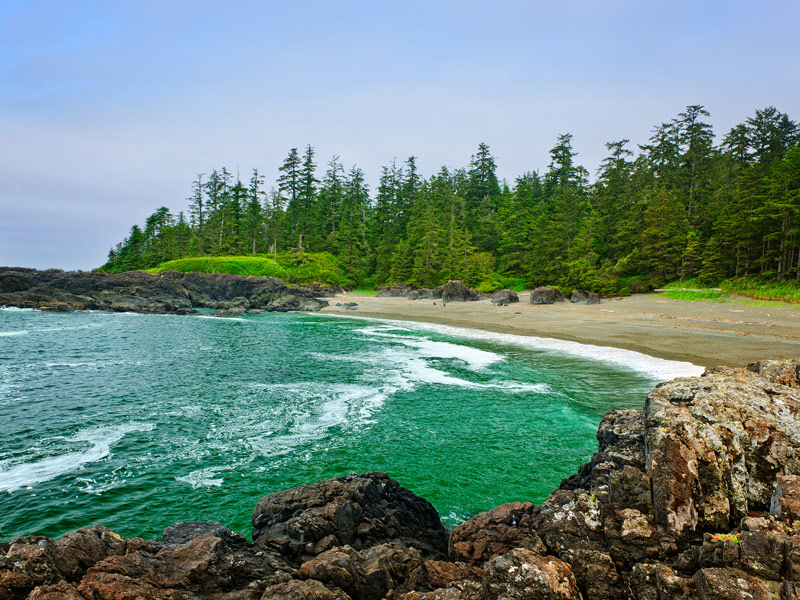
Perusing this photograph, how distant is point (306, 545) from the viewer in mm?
5430

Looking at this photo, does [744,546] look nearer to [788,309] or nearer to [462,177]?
[788,309]

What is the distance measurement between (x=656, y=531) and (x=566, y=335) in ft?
73.1

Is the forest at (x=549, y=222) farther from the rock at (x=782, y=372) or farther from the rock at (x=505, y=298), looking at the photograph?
the rock at (x=782, y=372)

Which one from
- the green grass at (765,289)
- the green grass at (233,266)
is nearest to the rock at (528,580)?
the green grass at (765,289)

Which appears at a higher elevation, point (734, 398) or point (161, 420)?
point (734, 398)

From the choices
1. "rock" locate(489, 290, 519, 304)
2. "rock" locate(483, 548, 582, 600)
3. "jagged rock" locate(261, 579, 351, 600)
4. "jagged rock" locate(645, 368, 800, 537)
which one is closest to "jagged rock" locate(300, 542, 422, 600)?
"jagged rock" locate(261, 579, 351, 600)

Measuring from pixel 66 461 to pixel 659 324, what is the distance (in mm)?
29940

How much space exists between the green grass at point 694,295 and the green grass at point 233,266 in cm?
5097

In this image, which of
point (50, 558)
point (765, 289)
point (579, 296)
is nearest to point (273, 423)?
point (50, 558)

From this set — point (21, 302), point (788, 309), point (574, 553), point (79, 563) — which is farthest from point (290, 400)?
point (21, 302)

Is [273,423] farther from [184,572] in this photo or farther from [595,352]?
[595,352]

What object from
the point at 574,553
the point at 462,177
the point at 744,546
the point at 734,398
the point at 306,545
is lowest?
the point at 306,545

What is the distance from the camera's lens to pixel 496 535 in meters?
5.59

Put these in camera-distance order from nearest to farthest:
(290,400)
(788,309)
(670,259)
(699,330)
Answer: (290,400), (699,330), (788,309), (670,259)
